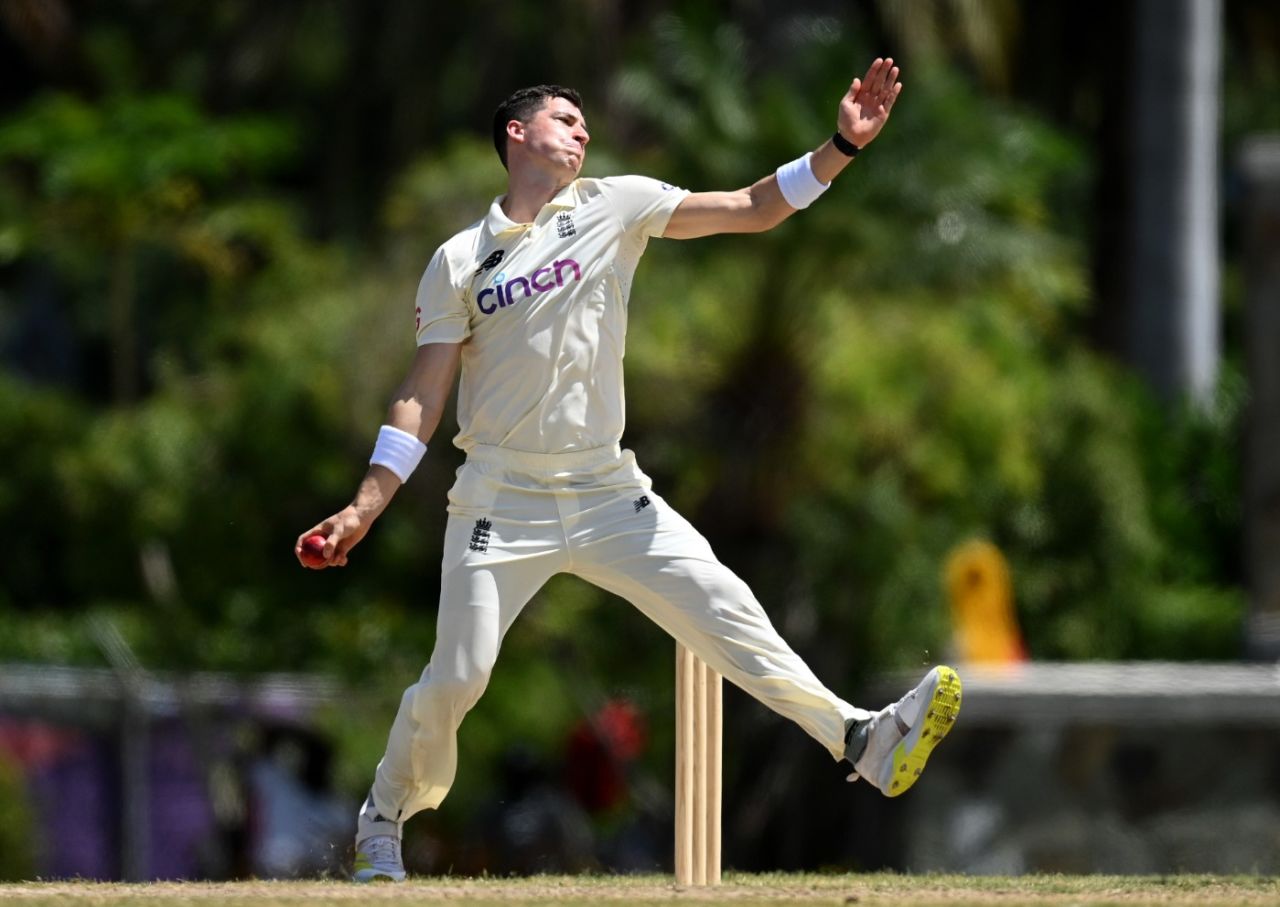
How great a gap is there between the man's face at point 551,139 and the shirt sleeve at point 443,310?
1.35ft

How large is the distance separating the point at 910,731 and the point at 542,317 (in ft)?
5.17

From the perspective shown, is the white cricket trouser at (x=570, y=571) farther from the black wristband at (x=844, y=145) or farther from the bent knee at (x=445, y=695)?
the black wristband at (x=844, y=145)

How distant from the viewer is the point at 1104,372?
19297mm

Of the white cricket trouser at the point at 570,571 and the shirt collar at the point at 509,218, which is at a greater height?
the shirt collar at the point at 509,218

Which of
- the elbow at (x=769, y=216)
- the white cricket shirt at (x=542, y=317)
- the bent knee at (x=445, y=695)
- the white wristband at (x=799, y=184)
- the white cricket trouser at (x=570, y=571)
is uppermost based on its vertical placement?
the white wristband at (x=799, y=184)

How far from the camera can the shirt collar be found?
6895 millimetres

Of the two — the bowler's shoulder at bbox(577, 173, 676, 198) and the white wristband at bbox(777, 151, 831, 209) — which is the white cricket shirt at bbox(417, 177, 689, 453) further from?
the white wristband at bbox(777, 151, 831, 209)

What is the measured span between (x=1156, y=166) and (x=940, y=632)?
7047 mm

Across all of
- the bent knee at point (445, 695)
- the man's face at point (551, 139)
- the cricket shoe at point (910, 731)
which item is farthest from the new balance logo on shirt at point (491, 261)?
the cricket shoe at point (910, 731)

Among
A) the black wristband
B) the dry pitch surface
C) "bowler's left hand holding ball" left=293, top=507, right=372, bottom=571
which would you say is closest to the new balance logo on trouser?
"bowler's left hand holding ball" left=293, top=507, right=372, bottom=571

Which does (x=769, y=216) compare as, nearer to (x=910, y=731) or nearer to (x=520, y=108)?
(x=520, y=108)

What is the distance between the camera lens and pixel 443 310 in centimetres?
684

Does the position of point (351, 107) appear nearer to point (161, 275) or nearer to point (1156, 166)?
point (161, 275)

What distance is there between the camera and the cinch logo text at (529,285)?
22.2ft
